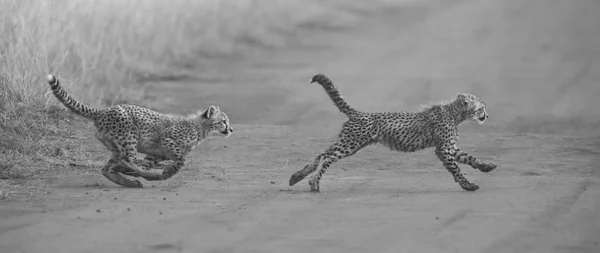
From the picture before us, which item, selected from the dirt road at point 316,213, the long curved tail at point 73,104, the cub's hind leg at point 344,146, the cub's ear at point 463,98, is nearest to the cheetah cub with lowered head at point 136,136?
the long curved tail at point 73,104

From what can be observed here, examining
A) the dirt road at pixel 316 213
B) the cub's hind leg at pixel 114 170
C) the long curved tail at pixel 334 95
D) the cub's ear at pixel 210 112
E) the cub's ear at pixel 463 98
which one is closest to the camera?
the dirt road at pixel 316 213

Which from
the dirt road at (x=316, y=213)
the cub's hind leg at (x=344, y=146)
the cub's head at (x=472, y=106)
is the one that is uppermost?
the cub's head at (x=472, y=106)

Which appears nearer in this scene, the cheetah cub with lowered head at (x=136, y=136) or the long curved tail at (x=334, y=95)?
the cheetah cub with lowered head at (x=136, y=136)

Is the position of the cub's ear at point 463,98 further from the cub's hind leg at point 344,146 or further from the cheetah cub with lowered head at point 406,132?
the cub's hind leg at point 344,146

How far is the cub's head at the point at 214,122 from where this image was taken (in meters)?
10.4

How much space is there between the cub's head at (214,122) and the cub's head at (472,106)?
2589 mm

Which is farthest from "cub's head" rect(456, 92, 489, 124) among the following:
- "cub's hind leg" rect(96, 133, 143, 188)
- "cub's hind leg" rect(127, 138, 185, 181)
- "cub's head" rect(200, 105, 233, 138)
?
"cub's hind leg" rect(96, 133, 143, 188)

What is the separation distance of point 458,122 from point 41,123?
18.9ft

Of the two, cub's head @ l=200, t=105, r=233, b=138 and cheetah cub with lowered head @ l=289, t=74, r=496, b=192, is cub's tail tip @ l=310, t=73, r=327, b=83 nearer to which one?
cheetah cub with lowered head @ l=289, t=74, r=496, b=192

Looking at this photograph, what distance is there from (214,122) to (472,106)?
9.28ft

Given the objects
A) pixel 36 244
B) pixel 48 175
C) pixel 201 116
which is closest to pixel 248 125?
pixel 201 116

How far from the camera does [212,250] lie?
5.64 metres

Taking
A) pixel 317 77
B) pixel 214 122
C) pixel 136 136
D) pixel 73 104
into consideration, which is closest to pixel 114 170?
pixel 136 136

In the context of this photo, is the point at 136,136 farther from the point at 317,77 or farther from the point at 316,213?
the point at 316,213
